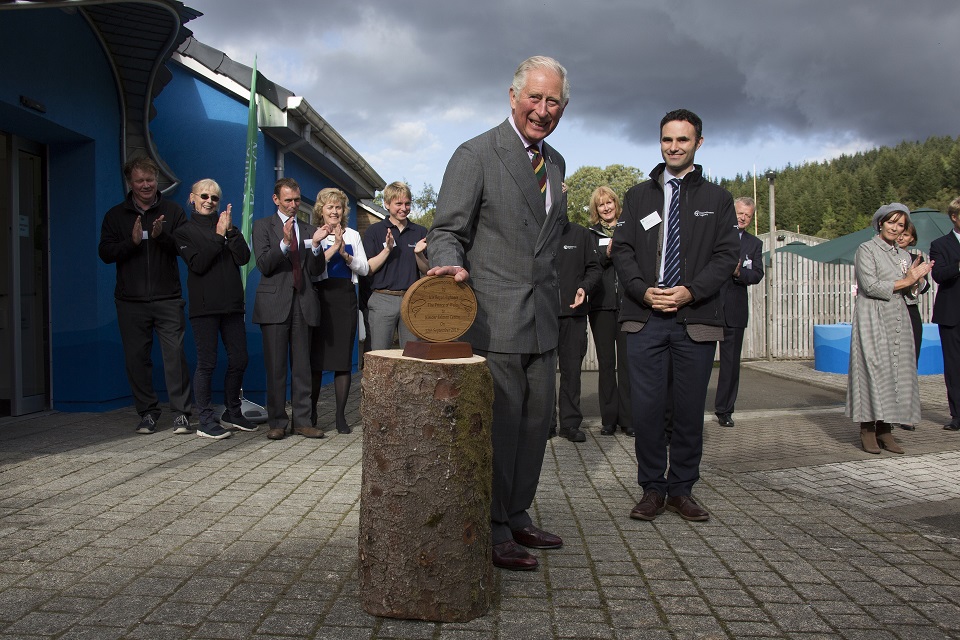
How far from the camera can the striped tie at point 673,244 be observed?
4.77m

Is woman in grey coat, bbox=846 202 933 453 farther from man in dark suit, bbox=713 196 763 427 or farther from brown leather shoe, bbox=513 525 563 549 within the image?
brown leather shoe, bbox=513 525 563 549

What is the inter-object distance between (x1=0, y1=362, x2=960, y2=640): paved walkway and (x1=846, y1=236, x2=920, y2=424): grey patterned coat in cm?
43

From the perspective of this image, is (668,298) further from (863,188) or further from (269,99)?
(863,188)

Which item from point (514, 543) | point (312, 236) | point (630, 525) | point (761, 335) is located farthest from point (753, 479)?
point (761, 335)

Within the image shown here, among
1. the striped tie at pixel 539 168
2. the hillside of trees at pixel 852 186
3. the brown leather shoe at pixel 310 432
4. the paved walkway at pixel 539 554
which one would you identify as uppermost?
the hillside of trees at pixel 852 186

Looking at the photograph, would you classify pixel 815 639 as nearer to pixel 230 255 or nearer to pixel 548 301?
pixel 548 301

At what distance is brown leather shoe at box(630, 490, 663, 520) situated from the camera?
15.0ft

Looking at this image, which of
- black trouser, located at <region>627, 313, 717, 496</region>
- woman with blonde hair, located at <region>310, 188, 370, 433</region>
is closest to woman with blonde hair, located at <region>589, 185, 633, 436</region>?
woman with blonde hair, located at <region>310, 188, 370, 433</region>

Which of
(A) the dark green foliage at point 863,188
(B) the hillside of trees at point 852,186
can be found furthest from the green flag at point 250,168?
(A) the dark green foliage at point 863,188

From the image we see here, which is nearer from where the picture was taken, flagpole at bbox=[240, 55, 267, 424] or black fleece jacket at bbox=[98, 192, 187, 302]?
black fleece jacket at bbox=[98, 192, 187, 302]

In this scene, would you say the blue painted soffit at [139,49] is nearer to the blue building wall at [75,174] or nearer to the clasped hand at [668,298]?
the blue building wall at [75,174]

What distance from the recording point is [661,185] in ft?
16.1

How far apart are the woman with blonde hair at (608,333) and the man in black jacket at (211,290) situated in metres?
3.27

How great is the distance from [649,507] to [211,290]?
438cm
